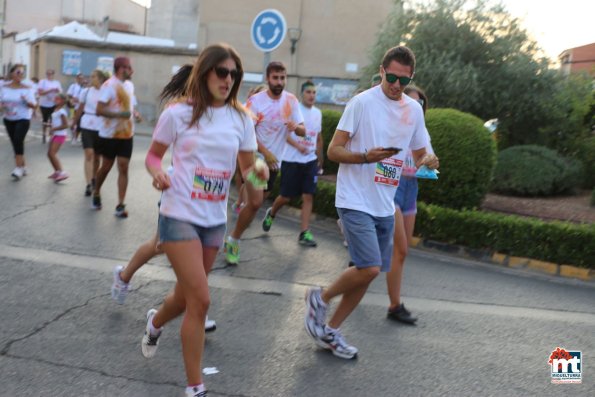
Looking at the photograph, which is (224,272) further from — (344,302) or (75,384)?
(75,384)

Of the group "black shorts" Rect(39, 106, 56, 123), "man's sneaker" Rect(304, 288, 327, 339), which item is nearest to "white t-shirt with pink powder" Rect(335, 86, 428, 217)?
"man's sneaker" Rect(304, 288, 327, 339)

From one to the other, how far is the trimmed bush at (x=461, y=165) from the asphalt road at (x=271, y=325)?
146 centimetres

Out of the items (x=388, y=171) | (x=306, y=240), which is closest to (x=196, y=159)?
(x=388, y=171)

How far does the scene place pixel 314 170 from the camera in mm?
7984

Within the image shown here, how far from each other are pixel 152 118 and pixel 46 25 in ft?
74.6

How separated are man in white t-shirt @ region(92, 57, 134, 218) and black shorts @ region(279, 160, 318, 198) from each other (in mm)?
1983

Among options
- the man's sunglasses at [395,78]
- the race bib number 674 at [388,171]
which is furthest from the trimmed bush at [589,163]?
the man's sunglasses at [395,78]

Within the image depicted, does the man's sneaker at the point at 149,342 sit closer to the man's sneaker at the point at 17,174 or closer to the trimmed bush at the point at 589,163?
the man's sneaker at the point at 17,174

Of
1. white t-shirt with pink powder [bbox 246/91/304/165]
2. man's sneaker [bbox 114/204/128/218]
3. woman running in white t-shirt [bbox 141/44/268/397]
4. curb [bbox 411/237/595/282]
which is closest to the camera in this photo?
woman running in white t-shirt [bbox 141/44/268/397]

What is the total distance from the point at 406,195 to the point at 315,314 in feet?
4.45

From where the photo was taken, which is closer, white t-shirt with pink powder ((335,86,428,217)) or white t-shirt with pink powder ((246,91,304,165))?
white t-shirt with pink powder ((335,86,428,217))

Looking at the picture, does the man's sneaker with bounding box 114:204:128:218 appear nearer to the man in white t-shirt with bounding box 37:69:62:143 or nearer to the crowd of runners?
the crowd of runners

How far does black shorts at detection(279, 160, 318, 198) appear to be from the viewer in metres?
7.88

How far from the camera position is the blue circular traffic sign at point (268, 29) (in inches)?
384
